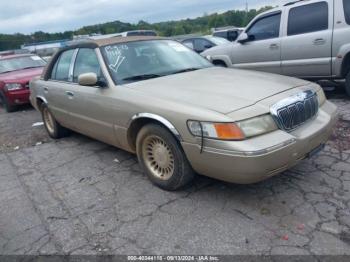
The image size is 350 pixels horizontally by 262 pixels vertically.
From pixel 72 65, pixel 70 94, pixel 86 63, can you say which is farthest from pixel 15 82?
pixel 86 63

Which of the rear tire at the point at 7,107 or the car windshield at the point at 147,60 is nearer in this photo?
the car windshield at the point at 147,60

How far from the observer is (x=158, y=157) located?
3793 mm

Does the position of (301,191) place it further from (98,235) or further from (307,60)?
(307,60)

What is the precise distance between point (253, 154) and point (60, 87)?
3.39 meters

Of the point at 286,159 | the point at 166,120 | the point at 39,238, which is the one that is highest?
the point at 166,120

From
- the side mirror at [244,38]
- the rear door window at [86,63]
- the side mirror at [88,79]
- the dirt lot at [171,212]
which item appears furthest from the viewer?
the side mirror at [244,38]

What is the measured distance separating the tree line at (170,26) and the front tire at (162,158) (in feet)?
129

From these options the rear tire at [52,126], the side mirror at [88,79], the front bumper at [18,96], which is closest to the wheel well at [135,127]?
the side mirror at [88,79]

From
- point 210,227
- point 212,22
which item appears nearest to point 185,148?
point 210,227

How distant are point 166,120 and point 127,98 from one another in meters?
0.66

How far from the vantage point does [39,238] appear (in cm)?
325

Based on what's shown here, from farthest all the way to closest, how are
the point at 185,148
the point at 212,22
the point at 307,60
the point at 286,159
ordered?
the point at 212,22, the point at 307,60, the point at 185,148, the point at 286,159

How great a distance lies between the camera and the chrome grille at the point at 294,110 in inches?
126

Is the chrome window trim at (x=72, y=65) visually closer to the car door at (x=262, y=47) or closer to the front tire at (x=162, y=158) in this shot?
the front tire at (x=162, y=158)
